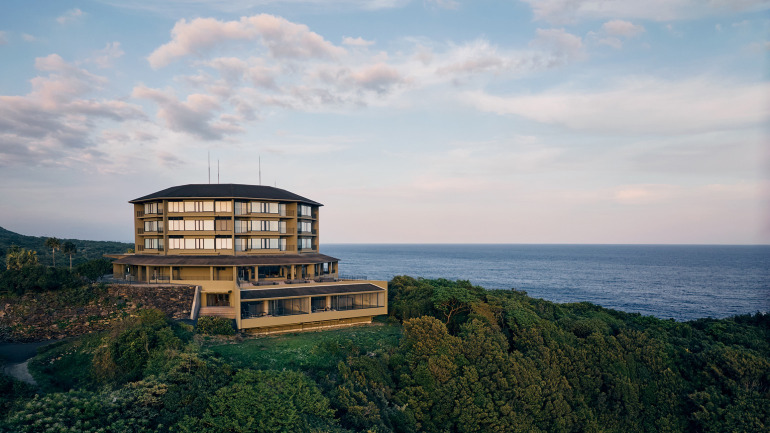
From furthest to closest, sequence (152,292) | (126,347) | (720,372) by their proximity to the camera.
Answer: (152,292) < (720,372) < (126,347)

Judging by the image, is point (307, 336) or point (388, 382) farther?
point (307, 336)

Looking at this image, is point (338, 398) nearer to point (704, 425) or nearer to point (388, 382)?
point (388, 382)

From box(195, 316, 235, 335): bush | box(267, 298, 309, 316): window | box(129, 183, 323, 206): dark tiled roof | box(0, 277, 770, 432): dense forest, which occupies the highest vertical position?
box(129, 183, 323, 206): dark tiled roof

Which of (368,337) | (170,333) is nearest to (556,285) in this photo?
(368,337)

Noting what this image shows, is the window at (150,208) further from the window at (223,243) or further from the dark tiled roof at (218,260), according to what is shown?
the window at (223,243)

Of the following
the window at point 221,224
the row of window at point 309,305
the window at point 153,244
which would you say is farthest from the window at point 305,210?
the window at point 153,244

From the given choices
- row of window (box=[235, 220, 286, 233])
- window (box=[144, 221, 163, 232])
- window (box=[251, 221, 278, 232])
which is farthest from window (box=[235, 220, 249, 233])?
window (box=[144, 221, 163, 232])

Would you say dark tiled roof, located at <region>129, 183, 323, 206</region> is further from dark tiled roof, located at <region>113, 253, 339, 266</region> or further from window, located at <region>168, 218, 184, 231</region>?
dark tiled roof, located at <region>113, 253, 339, 266</region>
